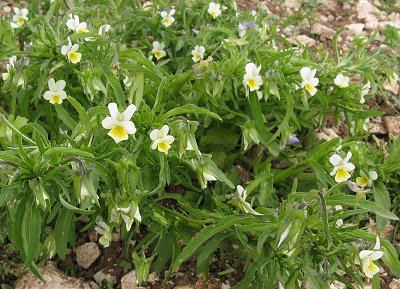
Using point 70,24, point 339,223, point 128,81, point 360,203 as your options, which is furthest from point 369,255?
point 70,24

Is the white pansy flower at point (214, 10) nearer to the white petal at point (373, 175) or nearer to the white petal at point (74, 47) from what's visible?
the white petal at point (74, 47)

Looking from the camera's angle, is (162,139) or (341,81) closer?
(162,139)

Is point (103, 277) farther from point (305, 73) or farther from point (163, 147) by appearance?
point (305, 73)

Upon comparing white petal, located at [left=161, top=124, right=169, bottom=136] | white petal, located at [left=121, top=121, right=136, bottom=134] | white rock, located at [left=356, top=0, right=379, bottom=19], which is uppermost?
white petal, located at [left=121, top=121, right=136, bottom=134]

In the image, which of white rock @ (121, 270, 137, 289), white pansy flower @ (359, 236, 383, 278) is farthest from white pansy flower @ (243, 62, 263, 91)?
white rock @ (121, 270, 137, 289)

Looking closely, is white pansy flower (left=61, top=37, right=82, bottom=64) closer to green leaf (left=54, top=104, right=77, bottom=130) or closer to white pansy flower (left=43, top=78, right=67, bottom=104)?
white pansy flower (left=43, top=78, right=67, bottom=104)
